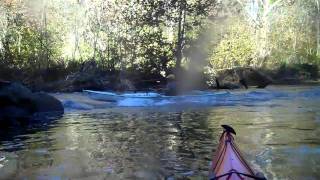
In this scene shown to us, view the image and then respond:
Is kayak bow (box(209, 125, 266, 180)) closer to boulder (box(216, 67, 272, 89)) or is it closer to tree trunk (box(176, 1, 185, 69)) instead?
boulder (box(216, 67, 272, 89))

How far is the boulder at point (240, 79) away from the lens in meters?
31.0

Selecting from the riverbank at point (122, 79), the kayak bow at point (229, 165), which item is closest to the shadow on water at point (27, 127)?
the kayak bow at point (229, 165)

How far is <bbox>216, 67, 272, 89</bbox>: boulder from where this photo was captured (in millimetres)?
31047

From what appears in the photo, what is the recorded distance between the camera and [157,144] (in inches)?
405

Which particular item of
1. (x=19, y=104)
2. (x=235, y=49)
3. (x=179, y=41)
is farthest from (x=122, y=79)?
(x=235, y=49)

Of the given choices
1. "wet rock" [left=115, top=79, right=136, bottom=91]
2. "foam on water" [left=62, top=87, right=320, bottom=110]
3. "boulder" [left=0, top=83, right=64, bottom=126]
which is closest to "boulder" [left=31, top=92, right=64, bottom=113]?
"boulder" [left=0, top=83, right=64, bottom=126]

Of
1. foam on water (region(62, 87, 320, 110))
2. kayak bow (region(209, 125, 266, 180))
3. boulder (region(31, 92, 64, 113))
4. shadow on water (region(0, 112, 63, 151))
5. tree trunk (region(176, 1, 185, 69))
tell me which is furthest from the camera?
tree trunk (region(176, 1, 185, 69))

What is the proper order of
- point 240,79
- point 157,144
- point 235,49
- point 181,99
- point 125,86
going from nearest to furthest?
1. point 157,144
2. point 181,99
3. point 125,86
4. point 240,79
5. point 235,49

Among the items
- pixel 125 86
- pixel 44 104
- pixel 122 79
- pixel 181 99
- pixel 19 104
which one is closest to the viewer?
pixel 19 104

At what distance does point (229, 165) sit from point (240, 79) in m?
27.9

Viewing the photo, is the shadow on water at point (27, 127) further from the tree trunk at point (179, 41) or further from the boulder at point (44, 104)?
the tree trunk at point (179, 41)

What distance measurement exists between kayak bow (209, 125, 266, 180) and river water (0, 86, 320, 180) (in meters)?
1.47

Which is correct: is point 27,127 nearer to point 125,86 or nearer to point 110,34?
point 125,86

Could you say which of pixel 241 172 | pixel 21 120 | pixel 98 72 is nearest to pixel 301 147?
pixel 241 172
